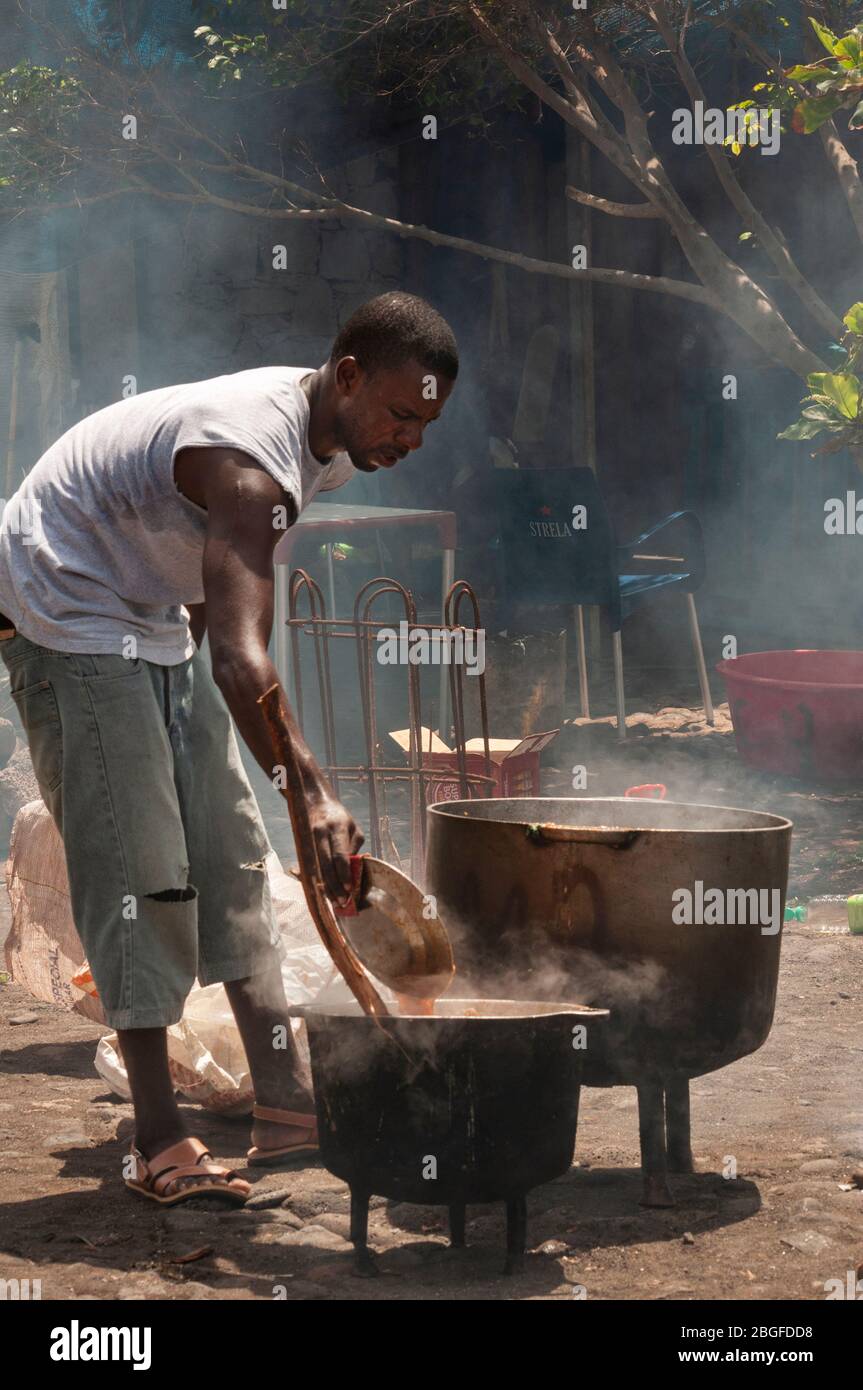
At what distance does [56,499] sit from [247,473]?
578mm

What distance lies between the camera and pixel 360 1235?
2732 mm

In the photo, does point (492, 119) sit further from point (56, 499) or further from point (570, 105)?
point (56, 499)

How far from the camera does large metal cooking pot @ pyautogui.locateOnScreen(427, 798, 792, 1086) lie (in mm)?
3002

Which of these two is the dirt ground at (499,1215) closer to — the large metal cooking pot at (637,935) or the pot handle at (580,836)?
the large metal cooking pot at (637,935)

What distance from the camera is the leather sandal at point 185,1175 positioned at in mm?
3023

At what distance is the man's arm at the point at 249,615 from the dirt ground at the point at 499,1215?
0.82m

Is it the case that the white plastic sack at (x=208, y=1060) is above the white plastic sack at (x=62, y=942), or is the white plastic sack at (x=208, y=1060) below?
below

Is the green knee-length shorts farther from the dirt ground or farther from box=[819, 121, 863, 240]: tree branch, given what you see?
box=[819, 121, 863, 240]: tree branch

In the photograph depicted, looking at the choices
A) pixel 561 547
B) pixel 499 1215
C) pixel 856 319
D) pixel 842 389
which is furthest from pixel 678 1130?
pixel 561 547

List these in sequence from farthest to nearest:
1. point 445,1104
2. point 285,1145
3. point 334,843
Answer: point 285,1145, point 445,1104, point 334,843

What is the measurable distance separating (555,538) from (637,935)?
544cm

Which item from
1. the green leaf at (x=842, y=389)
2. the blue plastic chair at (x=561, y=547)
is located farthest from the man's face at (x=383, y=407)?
the blue plastic chair at (x=561, y=547)

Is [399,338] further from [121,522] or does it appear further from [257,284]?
[257,284]

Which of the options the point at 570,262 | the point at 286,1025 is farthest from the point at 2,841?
the point at 570,262
